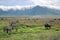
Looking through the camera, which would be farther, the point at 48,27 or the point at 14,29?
the point at 48,27

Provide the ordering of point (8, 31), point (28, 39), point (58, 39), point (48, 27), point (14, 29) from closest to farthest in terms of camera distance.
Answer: point (58, 39)
point (28, 39)
point (8, 31)
point (14, 29)
point (48, 27)

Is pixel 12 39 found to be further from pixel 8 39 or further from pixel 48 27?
pixel 48 27

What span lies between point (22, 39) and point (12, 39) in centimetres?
167

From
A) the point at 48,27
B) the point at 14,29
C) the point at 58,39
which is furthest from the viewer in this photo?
the point at 48,27

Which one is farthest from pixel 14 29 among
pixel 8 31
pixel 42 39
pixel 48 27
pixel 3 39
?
pixel 42 39

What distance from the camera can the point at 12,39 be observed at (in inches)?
1292

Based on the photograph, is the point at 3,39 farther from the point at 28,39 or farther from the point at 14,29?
the point at 14,29

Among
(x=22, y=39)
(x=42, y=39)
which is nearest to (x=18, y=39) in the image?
(x=22, y=39)

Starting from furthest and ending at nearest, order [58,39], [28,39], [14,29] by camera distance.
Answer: [14,29], [28,39], [58,39]

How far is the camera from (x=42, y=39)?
31.1 metres

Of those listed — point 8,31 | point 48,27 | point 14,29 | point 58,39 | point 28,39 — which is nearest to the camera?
point 58,39

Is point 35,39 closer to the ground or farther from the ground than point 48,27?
farther from the ground

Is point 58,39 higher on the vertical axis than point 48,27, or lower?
higher

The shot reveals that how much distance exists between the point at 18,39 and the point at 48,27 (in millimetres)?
25281
